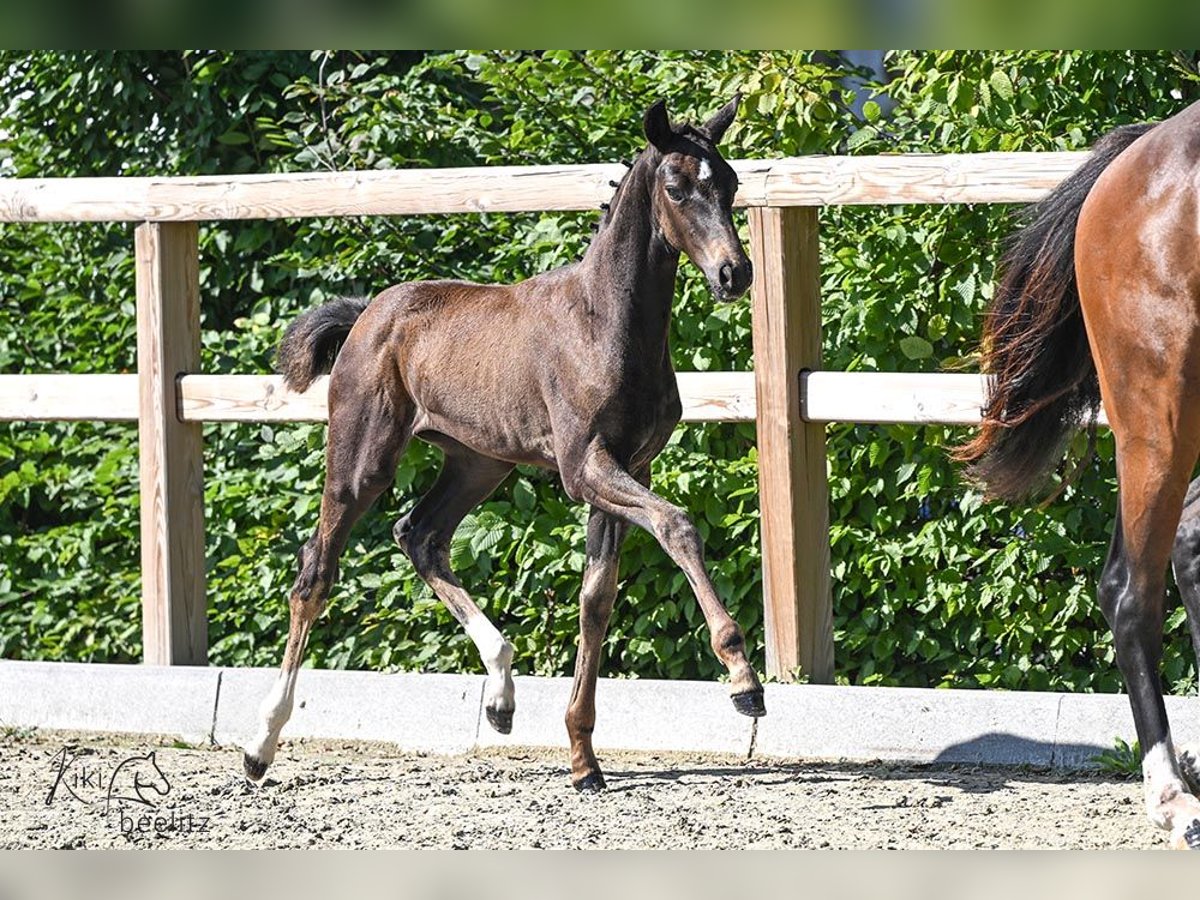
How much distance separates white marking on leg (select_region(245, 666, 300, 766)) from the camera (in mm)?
4695

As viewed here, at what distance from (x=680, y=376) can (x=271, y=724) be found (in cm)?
178

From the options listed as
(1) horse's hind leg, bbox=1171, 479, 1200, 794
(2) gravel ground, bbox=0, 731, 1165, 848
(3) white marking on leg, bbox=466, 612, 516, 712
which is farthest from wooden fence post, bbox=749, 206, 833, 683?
(1) horse's hind leg, bbox=1171, 479, 1200, 794

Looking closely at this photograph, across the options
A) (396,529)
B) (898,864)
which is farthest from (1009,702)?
(898,864)

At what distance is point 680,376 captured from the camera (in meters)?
5.39

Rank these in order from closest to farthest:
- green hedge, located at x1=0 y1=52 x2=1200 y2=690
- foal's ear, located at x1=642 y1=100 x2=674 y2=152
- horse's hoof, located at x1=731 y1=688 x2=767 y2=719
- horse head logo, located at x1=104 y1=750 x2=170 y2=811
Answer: horse's hoof, located at x1=731 y1=688 x2=767 y2=719 < foal's ear, located at x1=642 y1=100 x2=674 y2=152 < horse head logo, located at x1=104 y1=750 x2=170 y2=811 < green hedge, located at x1=0 y1=52 x2=1200 y2=690

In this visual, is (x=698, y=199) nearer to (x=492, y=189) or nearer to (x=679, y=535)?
(x=679, y=535)

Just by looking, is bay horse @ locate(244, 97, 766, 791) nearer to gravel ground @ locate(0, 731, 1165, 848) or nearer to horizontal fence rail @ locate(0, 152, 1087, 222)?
gravel ground @ locate(0, 731, 1165, 848)

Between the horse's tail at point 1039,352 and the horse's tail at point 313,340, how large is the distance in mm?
2082

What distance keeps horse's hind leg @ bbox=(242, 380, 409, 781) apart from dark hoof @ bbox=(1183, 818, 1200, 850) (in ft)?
8.28

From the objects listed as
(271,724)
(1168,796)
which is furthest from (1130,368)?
(271,724)

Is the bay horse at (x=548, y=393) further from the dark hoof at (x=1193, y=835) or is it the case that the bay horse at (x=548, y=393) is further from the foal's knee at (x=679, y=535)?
the dark hoof at (x=1193, y=835)

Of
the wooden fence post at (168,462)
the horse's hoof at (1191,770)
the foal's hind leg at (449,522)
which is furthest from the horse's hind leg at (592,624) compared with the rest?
the wooden fence post at (168,462)

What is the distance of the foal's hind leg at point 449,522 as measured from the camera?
4.85m

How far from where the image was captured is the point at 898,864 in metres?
0.56
